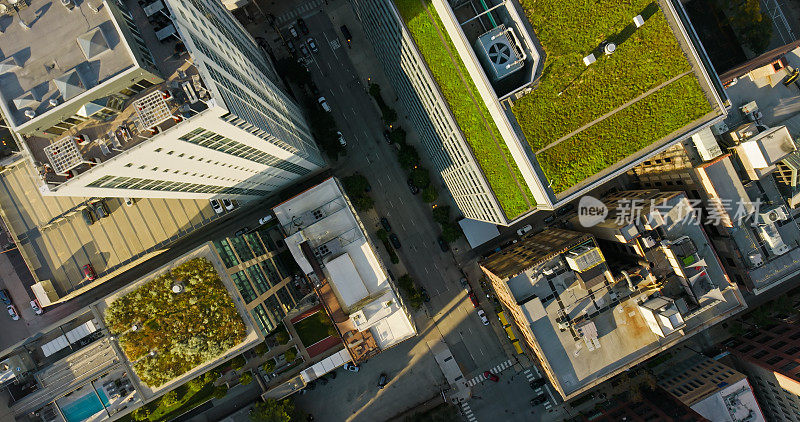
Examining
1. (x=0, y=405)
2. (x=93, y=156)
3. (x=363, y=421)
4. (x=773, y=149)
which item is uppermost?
(x=93, y=156)

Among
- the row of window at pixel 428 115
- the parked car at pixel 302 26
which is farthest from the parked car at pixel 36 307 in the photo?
the row of window at pixel 428 115

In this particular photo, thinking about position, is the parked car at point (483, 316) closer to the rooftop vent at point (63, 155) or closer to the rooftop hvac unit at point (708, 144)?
the rooftop hvac unit at point (708, 144)

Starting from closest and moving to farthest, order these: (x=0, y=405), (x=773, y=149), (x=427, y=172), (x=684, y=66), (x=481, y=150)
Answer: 1. (x=684, y=66)
2. (x=481, y=150)
3. (x=773, y=149)
4. (x=0, y=405)
5. (x=427, y=172)

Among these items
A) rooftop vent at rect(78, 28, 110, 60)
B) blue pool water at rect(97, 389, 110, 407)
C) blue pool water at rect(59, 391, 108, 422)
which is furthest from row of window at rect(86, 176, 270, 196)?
blue pool water at rect(59, 391, 108, 422)

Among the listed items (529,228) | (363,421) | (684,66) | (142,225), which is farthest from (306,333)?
(684,66)

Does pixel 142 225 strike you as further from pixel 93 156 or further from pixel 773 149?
pixel 773 149

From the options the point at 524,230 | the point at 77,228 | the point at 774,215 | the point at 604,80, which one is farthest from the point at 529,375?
the point at 77,228
